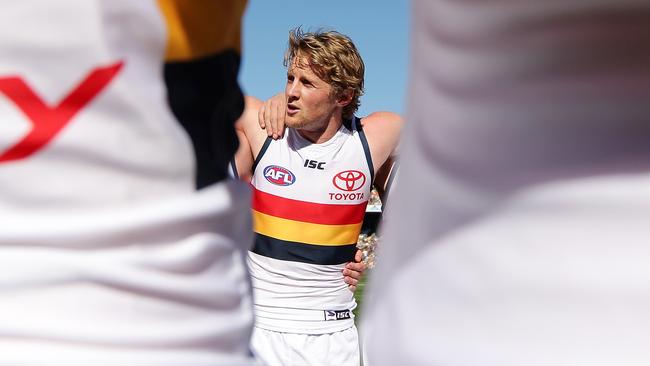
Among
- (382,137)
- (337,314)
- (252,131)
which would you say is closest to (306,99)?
(252,131)

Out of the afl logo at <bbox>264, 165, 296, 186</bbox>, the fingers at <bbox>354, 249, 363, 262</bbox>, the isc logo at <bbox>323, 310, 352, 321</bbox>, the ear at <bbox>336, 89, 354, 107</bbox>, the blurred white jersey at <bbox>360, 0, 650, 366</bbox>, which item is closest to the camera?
the blurred white jersey at <bbox>360, 0, 650, 366</bbox>

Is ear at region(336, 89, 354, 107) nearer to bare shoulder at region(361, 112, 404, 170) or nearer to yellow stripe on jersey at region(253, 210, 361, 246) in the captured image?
bare shoulder at region(361, 112, 404, 170)

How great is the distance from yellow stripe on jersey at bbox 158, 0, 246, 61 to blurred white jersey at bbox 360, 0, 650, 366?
0.24 metres

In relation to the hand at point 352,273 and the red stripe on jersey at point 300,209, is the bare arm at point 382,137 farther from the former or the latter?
the hand at point 352,273

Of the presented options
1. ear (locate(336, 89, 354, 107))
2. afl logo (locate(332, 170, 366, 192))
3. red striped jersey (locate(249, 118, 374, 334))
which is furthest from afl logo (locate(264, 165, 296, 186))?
ear (locate(336, 89, 354, 107))

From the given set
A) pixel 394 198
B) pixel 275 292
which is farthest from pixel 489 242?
pixel 275 292

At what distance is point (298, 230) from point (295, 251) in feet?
0.40

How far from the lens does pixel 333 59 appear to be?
5.84 m

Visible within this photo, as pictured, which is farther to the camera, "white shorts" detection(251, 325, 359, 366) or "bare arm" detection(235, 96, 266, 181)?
"bare arm" detection(235, 96, 266, 181)

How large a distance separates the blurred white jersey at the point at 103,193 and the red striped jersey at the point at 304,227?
4437mm

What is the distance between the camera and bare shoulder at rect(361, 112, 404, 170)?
5625 mm

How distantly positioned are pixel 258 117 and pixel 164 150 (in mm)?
4716

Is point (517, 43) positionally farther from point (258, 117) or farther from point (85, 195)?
point (258, 117)

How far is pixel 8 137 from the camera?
0.85 metres
